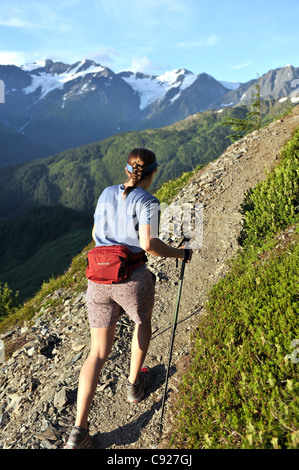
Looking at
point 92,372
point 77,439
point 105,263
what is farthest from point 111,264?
point 77,439

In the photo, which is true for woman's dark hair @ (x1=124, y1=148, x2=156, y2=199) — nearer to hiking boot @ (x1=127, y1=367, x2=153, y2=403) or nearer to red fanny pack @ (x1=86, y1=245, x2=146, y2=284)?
red fanny pack @ (x1=86, y1=245, x2=146, y2=284)

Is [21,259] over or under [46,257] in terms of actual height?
under

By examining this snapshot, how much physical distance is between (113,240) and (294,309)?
2871 mm

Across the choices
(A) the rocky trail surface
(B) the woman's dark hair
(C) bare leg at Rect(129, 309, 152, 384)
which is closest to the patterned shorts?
(C) bare leg at Rect(129, 309, 152, 384)

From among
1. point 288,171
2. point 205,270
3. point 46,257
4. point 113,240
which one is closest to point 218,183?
point 288,171

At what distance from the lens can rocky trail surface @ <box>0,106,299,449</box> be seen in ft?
15.9

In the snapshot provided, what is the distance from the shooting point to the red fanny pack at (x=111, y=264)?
3877mm

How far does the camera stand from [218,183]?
13.1 m

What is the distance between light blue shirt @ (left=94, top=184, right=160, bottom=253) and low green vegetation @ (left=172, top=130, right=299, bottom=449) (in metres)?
2.11

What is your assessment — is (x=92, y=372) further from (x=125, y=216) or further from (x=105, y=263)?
(x=125, y=216)

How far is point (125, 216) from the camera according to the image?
13.0 feet

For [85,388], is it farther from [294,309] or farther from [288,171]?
[288,171]

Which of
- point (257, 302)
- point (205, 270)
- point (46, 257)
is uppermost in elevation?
point (257, 302)

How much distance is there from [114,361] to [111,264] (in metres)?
3.22
